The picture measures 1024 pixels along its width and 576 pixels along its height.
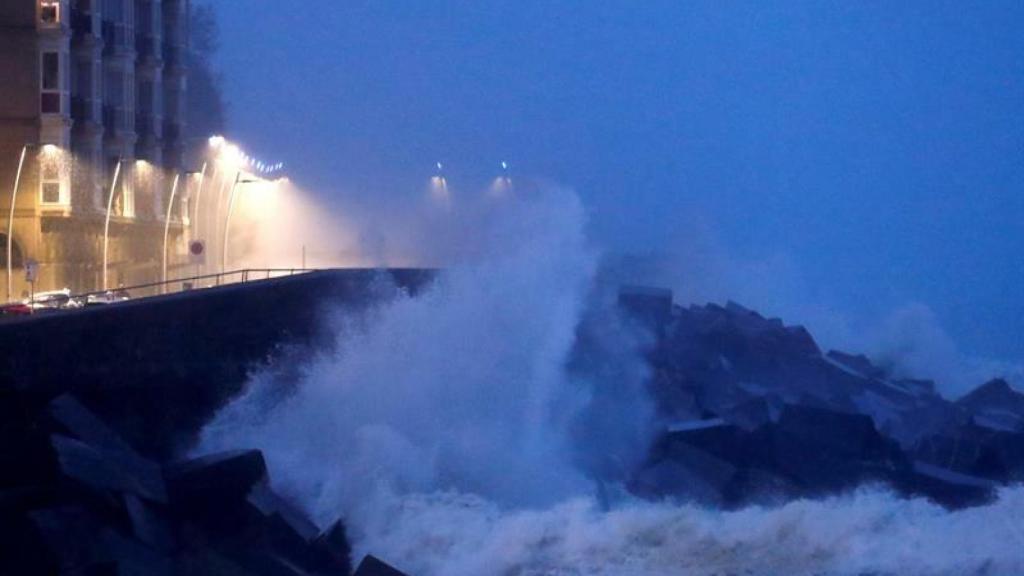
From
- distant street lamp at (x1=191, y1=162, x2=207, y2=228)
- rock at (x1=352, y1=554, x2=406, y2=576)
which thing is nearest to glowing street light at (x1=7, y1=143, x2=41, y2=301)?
distant street lamp at (x1=191, y1=162, x2=207, y2=228)

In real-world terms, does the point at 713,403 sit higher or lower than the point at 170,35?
lower

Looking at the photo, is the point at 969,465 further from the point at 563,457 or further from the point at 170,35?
the point at 170,35

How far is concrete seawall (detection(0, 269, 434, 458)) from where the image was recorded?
14906 millimetres

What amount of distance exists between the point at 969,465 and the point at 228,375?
9934mm

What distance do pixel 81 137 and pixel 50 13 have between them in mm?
3285

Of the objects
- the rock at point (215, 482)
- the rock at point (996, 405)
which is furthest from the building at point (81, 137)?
the rock at point (215, 482)

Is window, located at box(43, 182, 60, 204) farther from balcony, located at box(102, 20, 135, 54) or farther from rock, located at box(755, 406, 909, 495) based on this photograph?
rock, located at box(755, 406, 909, 495)

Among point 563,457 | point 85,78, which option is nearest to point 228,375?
point 563,457

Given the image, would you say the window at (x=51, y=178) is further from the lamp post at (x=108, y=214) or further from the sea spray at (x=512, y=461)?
the sea spray at (x=512, y=461)

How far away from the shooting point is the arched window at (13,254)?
108ft

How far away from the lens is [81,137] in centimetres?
3472

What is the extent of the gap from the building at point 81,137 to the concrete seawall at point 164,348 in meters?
15.4

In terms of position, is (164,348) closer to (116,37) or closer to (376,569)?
(376,569)

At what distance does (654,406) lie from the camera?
789 inches
